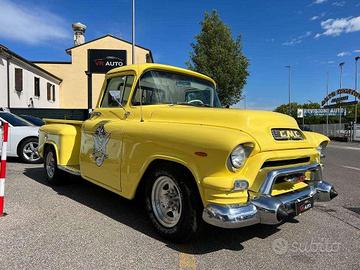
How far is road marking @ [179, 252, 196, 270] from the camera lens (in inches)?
137

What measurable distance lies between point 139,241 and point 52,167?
11.6ft

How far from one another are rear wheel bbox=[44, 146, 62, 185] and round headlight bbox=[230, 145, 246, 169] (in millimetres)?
4218

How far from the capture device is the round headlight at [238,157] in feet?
11.6

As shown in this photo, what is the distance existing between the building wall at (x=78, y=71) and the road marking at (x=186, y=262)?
1381 inches

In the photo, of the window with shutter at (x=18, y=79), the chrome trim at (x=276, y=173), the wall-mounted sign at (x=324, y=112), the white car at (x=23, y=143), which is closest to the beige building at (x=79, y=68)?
the window with shutter at (x=18, y=79)

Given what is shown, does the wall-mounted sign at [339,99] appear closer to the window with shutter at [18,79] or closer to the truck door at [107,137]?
the window with shutter at [18,79]

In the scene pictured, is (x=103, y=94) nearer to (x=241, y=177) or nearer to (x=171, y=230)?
(x=171, y=230)

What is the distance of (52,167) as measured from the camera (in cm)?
703

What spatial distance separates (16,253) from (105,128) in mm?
2007

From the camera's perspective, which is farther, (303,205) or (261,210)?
(303,205)

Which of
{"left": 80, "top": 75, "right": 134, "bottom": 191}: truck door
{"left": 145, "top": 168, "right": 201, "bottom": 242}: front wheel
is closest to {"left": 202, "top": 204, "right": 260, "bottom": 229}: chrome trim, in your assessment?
{"left": 145, "top": 168, "right": 201, "bottom": 242}: front wheel

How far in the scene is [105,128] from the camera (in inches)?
203

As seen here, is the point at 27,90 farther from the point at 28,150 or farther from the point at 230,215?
the point at 230,215

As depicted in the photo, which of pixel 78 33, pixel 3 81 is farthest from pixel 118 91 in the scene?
pixel 78 33
